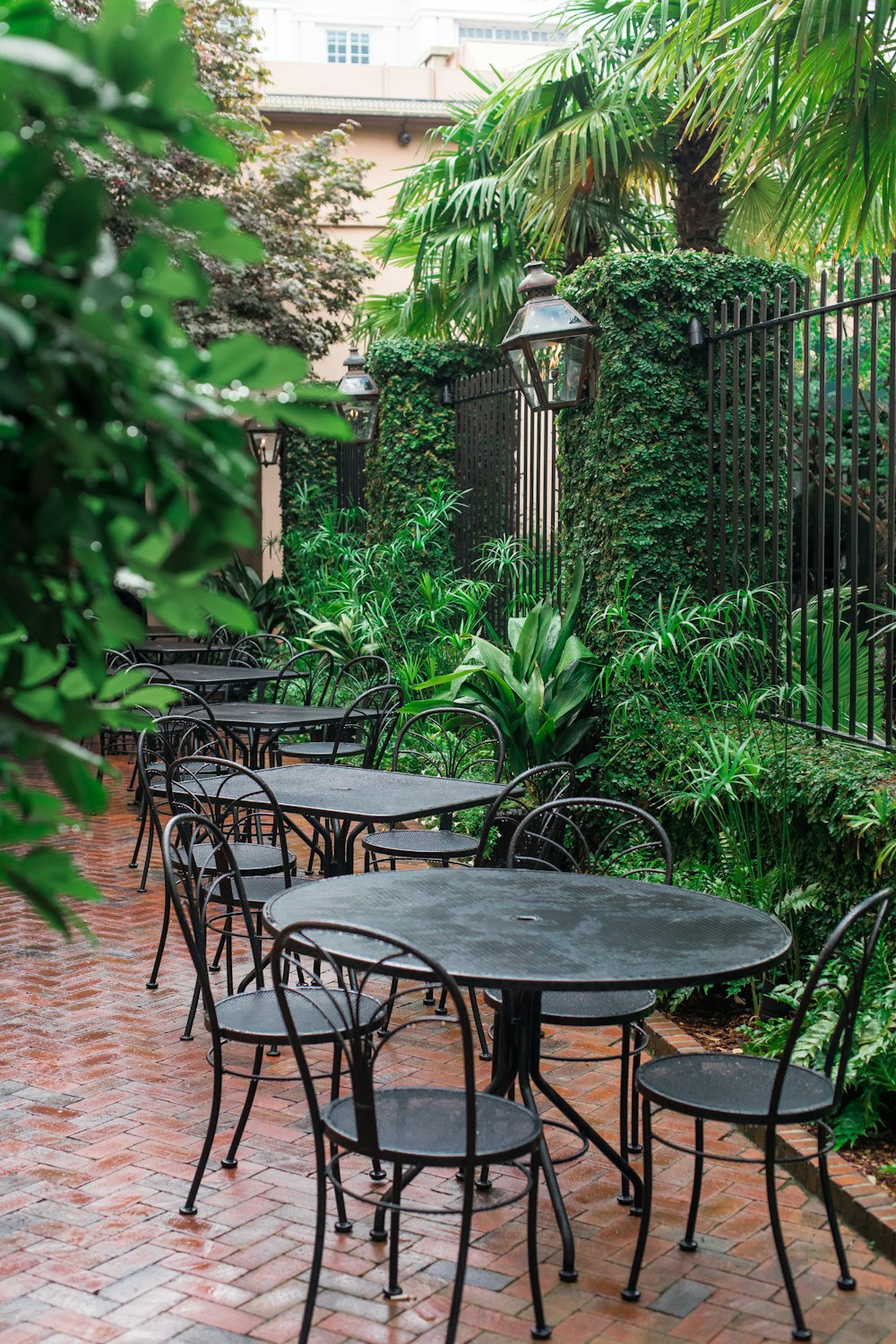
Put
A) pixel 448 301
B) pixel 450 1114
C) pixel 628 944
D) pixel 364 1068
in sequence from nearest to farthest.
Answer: pixel 364 1068 → pixel 450 1114 → pixel 628 944 → pixel 448 301

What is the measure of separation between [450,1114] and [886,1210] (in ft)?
3.86

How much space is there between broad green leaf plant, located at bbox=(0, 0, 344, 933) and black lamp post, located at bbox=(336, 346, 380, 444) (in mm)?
8793

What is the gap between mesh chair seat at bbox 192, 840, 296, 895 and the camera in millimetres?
4723

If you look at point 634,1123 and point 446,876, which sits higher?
point 446,876

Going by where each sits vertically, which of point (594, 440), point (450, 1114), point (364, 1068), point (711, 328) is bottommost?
point (450, 1114)

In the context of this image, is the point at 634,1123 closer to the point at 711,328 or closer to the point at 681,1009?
the point at 681,1009

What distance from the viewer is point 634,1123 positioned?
12.0ft

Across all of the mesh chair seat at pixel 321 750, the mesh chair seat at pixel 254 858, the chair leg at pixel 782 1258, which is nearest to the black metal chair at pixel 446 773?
the mesh chair seat at pixel 321 750

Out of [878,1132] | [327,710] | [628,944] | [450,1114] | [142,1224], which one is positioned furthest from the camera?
[327,710]

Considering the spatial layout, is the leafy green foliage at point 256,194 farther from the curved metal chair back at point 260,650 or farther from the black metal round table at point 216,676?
the black metal round table at point 216,676

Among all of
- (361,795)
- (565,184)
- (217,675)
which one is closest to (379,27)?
(565,184)

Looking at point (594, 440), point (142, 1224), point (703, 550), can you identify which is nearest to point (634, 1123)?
point (142, 1224)

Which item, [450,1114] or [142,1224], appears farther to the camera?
[142,1224]

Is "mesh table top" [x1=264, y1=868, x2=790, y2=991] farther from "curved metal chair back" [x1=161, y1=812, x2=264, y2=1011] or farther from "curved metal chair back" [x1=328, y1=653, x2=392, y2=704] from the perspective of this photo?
"curved metal chair back" [x1=328, y1=653, x2=392, y2=704]
